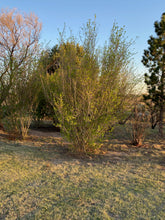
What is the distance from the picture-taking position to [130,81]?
5.68 meters

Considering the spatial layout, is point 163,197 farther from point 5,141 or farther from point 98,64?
point 5,141

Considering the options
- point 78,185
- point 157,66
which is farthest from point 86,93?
point 157,66

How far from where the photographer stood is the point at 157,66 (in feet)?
24.3

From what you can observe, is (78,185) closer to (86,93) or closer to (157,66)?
(86,93)

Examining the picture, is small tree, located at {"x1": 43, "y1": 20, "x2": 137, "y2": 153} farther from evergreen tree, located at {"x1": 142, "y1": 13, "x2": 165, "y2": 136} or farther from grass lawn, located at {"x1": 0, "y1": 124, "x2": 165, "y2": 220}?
evergreen tree, located at {"x1": 142, "y1": 13, "x2": 165, "y2": 136}

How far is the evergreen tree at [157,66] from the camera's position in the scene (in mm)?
7261

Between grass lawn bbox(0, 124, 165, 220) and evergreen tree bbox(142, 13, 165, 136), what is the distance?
136 inches

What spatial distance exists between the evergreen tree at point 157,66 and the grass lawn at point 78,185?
345cm

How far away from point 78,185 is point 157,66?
6471 millimetres

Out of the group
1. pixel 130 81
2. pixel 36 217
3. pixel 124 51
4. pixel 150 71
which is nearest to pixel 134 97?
pixel 130 81

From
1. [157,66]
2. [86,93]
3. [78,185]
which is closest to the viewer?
[78,185]

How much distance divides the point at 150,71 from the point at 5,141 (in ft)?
21.5

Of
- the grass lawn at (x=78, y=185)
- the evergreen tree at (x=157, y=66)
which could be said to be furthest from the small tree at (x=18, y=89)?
the evergreen tree at (x=157, y=66)

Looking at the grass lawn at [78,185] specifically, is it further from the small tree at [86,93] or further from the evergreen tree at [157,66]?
the evergreen tree at [157,66]
